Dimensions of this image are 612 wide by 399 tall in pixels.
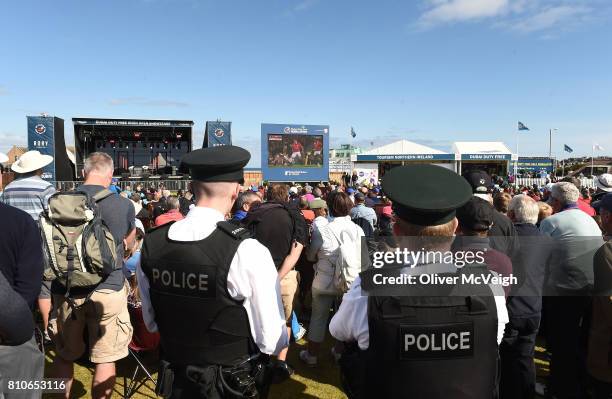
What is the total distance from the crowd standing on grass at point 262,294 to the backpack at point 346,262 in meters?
0.49

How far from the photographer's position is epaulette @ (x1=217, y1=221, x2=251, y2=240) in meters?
1.69

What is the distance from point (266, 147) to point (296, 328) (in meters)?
19.7

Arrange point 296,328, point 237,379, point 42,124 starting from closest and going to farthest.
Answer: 1. point 237,379
2. point 296,328
3. point 42,124

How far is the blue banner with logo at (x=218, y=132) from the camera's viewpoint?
20206 mm

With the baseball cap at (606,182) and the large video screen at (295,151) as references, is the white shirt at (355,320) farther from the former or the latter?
the large video screen at (295,151)

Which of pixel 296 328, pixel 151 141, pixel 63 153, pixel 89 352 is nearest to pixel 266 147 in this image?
pixel 151 141

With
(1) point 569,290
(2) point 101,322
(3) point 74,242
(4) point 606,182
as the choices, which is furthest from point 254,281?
(4) point 606,182

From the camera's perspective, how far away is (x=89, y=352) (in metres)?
2.71

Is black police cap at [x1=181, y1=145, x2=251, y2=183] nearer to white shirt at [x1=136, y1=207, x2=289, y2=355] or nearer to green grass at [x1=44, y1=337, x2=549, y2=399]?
white shirt at [x1=136, y1=207, x2=289, y2=355]

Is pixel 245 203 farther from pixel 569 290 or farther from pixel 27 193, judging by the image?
pixel 569 290

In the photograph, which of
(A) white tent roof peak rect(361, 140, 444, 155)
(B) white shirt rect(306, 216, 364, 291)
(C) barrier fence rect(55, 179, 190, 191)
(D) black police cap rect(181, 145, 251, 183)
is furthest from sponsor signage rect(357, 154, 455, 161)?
(D) black police cap rect(181, 145, 251, 183)

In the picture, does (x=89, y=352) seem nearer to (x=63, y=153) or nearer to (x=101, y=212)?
(x=101, y=212)

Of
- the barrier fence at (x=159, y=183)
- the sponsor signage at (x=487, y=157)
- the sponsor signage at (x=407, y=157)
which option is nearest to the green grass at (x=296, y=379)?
the barrier fence at (x=159, y=183)

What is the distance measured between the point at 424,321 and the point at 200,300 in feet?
3.09
